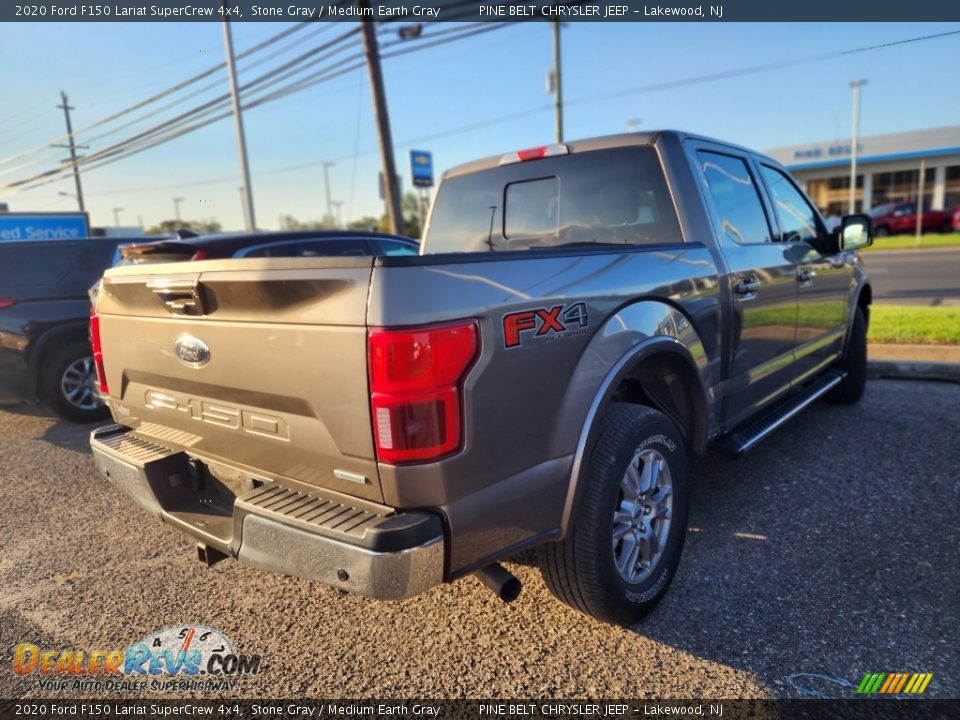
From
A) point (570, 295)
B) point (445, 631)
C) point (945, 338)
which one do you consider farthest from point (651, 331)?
point (945, 338)

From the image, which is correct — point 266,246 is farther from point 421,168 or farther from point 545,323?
point 421,168

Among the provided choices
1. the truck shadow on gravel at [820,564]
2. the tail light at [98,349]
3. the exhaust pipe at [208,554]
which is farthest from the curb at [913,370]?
the tail light at [98,349]

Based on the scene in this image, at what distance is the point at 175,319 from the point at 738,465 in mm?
3514

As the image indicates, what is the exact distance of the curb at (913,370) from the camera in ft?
19.6

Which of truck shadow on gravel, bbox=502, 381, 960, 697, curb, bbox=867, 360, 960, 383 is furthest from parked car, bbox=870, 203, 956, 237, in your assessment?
truck shadow on gravel, bbox=502, 381, 960, 697

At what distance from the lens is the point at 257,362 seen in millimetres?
2217

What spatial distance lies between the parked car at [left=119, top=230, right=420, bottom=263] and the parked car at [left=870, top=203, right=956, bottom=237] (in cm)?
3360

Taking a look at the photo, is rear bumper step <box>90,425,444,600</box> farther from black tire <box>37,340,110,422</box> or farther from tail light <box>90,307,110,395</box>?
black tire <box>37,340,110,422</box>

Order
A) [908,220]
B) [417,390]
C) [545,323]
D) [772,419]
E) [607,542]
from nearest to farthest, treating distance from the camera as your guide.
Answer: [417,390] → [545,323] → [607,542] → [772,419] → [908,220]

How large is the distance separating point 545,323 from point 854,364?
4278mm

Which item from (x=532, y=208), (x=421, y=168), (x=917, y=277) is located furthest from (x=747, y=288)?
(x=421, y=168)

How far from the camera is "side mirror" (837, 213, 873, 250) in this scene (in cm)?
468

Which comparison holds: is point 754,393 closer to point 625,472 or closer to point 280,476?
point 625,472

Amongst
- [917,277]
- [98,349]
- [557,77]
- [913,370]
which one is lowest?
[917,277]
